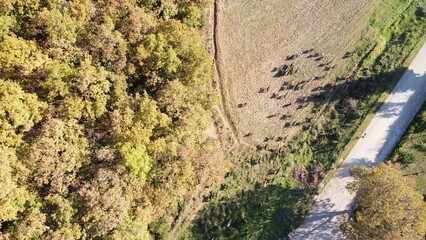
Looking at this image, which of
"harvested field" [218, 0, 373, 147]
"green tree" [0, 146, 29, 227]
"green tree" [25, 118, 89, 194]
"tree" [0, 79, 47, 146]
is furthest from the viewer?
"harvested field" [218, 0, 373, 147]

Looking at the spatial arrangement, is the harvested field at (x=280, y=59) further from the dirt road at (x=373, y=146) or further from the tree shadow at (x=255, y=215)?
the dirt road at (x=373, y=146)

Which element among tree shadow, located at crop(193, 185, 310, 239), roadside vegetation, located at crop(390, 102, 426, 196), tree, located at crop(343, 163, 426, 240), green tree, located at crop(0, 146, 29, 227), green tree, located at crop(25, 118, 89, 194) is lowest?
green tree, located at crop(0, 146, 29, 227)

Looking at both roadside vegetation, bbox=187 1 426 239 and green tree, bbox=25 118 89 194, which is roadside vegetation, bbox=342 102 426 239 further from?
green tree, bbox=25 118 89 194

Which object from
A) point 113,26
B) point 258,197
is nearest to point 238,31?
point 113,26

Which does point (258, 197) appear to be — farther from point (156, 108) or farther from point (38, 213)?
point (38, 213)

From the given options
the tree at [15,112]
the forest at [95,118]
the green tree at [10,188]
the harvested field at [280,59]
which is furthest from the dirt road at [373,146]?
the tree at [15,112]

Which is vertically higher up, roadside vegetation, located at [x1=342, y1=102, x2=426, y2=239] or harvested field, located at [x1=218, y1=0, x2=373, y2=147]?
harvested field, located at [x1=218, y1=0, x2=373, y2=147]

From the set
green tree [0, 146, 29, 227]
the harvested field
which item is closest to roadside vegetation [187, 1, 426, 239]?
the harvested field
